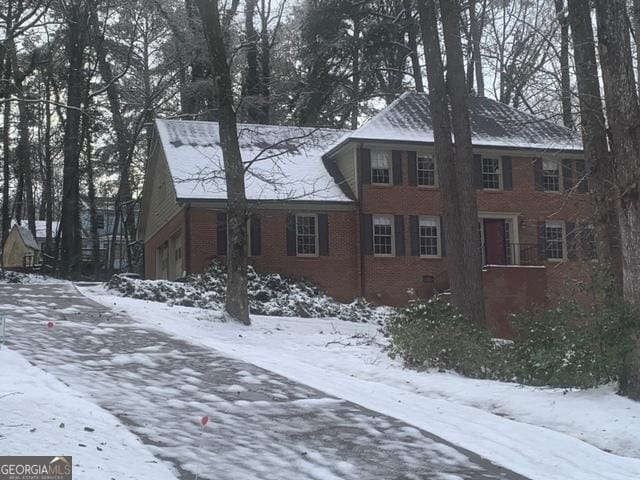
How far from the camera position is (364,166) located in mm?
25516

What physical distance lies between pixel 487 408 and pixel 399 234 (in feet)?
57.5

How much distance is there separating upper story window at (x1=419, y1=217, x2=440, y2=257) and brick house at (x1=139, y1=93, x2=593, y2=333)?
0.04 metres

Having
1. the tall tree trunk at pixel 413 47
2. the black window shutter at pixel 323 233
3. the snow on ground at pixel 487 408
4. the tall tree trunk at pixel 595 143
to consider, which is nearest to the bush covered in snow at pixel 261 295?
the black window shutter at pixel 323 233

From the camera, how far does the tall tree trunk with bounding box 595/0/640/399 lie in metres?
8.30

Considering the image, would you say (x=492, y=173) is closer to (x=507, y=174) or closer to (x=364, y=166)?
(x=507, y=174)

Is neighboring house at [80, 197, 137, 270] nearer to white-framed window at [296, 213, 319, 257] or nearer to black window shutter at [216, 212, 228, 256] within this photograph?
black window shutter at [216, 212, 228, 256]

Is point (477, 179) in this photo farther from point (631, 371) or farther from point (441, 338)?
point (631, 371)

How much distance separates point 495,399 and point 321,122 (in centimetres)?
2606

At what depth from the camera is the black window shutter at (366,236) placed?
83.1 feet

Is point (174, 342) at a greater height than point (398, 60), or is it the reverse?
point (398, 60)

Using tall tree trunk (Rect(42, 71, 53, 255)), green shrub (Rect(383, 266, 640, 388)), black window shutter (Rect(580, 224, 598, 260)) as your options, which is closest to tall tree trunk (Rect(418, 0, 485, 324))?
green shrub (Rect(383, 266, 640, 388))

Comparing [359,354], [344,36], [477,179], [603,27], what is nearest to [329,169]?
[477,179]

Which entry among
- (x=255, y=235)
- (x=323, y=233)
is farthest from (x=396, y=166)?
(x=255, y=235)

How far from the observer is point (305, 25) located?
32.2 m
